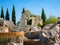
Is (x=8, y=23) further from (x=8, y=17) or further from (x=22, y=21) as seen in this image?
(x=8, y=17)

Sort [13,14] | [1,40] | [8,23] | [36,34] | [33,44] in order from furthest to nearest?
[13,14], [8,23], [36,34], [33,44], [1,40]

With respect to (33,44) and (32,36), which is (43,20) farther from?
(33,44)

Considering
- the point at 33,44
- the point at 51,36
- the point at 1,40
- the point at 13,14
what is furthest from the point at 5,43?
the point at 13,14

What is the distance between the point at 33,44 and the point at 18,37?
7.88 feet

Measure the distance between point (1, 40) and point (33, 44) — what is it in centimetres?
436

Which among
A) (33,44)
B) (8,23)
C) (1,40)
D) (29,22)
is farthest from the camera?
(29,22)

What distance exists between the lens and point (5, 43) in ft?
87.4

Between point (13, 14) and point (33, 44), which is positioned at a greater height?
point (13, 14)

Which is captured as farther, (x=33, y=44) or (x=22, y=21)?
(x=22, y=21)

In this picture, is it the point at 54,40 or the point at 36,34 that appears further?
the point at 36,34

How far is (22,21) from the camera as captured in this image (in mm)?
53281

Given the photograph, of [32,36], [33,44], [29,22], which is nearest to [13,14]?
[29,22]

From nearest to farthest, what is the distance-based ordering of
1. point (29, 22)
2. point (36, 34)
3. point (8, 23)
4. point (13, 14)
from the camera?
point (36, 34), point (8, 23), point (29, 22), point (13, 14)

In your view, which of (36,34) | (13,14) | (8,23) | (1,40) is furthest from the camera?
(13,14)
